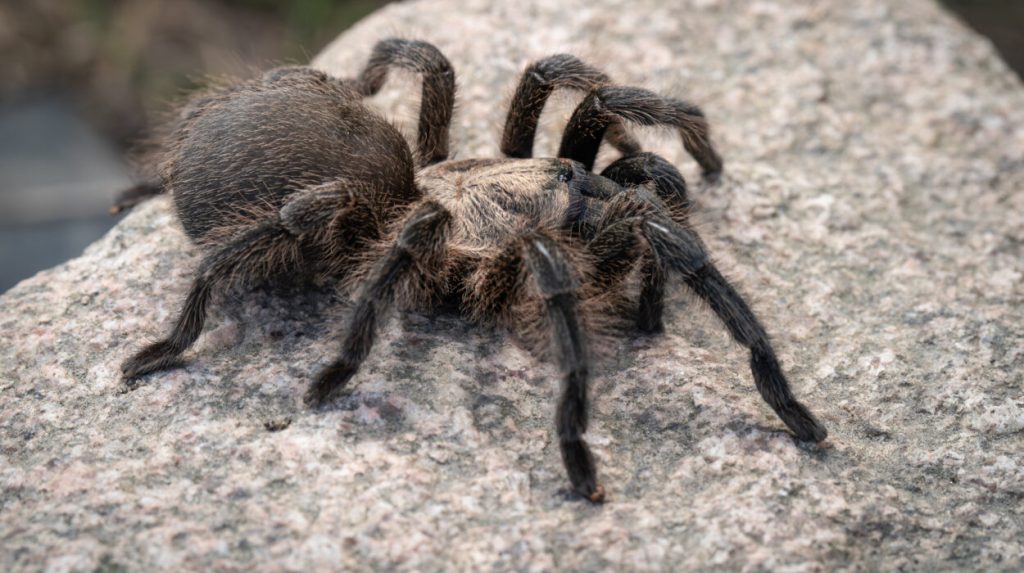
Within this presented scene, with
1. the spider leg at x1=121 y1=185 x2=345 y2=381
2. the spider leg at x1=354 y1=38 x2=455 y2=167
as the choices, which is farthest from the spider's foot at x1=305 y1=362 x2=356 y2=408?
the spider leg at x1=354 y1=38 x2=455 y2=167

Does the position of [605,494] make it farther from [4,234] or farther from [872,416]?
[4,234]

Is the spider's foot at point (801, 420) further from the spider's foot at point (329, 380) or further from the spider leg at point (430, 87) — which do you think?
the spider leg at point (430, 87)

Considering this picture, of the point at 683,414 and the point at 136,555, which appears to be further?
the point at 683,414

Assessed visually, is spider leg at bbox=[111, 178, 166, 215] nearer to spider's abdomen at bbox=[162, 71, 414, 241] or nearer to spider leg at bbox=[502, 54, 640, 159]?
spider's abdomen at bbox=[162, 71, 414, 241]

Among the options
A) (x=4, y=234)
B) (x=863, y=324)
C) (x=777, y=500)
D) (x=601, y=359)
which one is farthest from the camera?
(x=4, y=234)

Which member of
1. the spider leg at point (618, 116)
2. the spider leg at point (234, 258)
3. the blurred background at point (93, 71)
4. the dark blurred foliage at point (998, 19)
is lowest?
the spider leg at point (234, 258)

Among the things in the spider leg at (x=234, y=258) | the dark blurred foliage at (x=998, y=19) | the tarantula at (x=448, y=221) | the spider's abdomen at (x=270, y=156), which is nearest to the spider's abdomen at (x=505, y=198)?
the tarantula at (x=448, y=221)

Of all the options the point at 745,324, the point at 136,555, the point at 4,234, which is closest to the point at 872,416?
the point at 745,324
